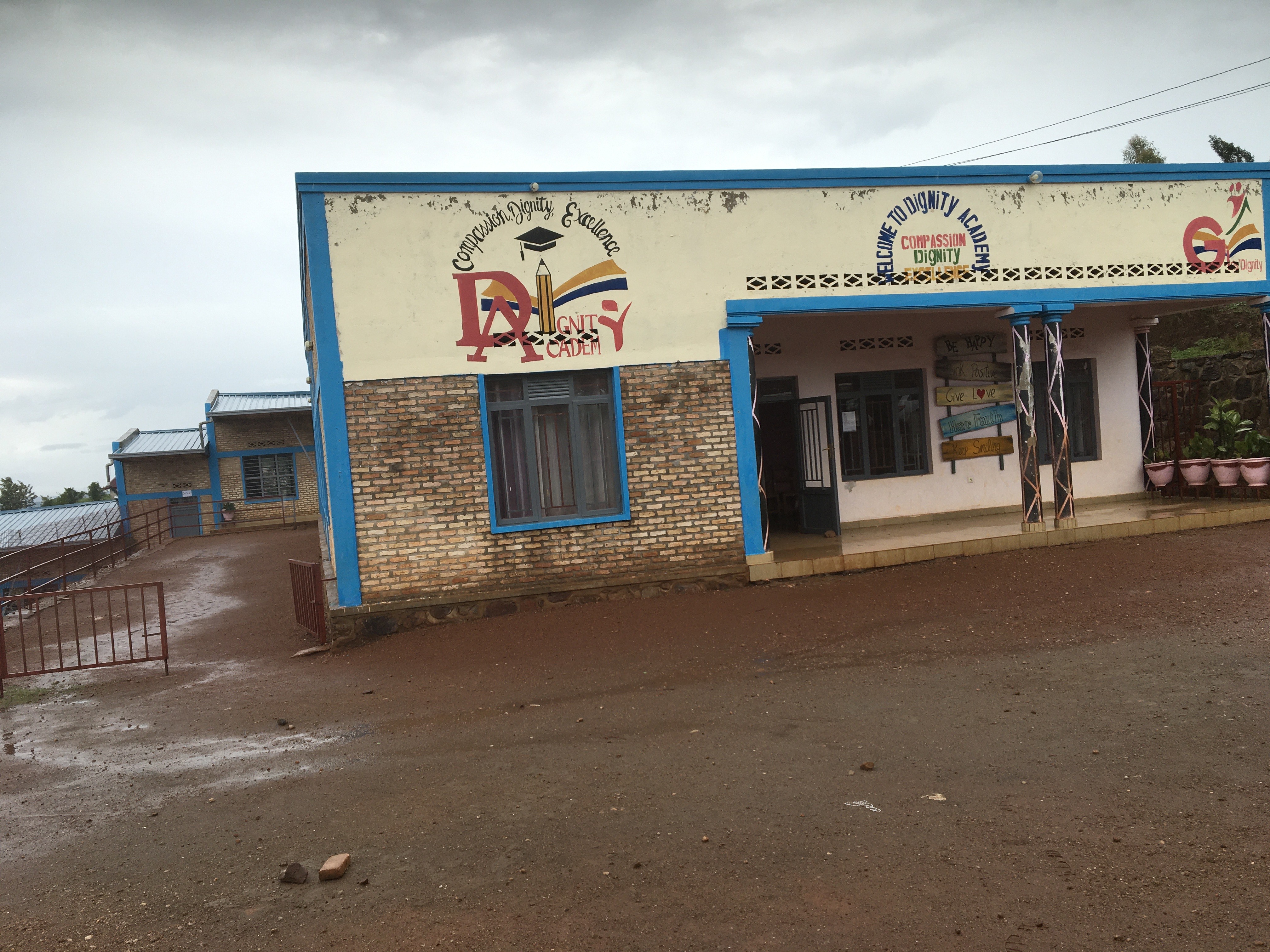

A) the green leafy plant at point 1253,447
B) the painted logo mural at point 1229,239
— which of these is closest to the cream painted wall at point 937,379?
the green leafy plant at point 1253,447

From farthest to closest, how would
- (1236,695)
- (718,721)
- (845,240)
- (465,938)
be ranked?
(845,240) < (718,721) < (1236,695) < (465,938)

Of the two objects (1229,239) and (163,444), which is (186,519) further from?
(1229,239)

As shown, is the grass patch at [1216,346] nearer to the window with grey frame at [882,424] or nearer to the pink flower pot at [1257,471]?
the pink flower pot at [1257,471]

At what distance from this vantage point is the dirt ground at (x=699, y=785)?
11.3 ft

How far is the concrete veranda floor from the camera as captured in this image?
10.6 meters

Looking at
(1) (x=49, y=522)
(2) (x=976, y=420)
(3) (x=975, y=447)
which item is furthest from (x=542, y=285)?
(1) (x=49, y=522)

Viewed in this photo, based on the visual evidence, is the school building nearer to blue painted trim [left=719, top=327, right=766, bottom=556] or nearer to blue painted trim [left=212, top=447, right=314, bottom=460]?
blue painted trim [left=719, top=327, right=766, bottom=556]

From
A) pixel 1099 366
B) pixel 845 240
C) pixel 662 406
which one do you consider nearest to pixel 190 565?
pixel 662 406

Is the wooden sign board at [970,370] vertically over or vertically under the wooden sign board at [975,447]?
over

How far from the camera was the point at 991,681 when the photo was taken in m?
6.25

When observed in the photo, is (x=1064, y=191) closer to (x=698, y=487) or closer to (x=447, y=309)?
(x=698, y=487)

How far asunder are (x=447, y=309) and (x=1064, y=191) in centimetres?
788

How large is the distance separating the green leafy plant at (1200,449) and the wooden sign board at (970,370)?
2948mm

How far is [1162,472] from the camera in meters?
14.0
